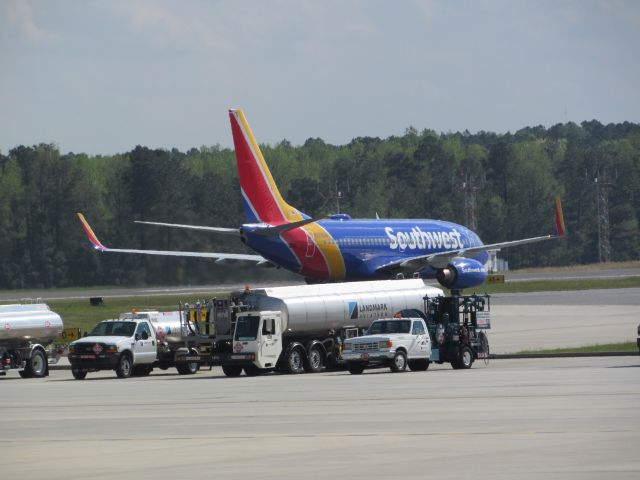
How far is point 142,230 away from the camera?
12975 cm

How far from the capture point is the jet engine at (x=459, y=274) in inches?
3093

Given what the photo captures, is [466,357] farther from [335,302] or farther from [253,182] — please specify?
[253,182]

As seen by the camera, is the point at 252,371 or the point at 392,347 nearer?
the point at 392,347

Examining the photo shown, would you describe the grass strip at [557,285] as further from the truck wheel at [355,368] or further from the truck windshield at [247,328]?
the truck wheel at [355,368]

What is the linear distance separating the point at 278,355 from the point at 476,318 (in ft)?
22.3

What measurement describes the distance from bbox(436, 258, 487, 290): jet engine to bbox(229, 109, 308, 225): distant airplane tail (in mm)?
10336

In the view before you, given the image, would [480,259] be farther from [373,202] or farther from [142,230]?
[373,202]

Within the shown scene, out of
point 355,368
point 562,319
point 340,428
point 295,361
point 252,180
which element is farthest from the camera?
point 252,180

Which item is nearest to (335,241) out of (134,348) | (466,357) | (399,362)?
(134,348)

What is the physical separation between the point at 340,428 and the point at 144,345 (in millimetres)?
24221

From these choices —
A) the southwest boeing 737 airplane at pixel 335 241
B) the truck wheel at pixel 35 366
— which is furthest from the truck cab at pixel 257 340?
the southwest boeing 737 airplane at pixel 335 241

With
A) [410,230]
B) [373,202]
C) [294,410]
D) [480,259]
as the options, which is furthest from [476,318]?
[373,202]

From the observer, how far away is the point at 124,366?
158 ft

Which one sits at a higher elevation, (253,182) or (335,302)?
(253,182)
